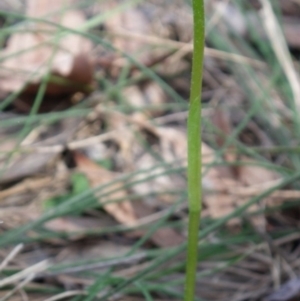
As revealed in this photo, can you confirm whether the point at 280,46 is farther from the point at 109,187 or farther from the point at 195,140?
the point at 195,140

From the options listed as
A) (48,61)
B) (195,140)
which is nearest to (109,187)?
(48,61)

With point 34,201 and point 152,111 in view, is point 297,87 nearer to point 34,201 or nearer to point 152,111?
point 152,111

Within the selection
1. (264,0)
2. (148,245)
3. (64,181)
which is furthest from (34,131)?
(264,0)

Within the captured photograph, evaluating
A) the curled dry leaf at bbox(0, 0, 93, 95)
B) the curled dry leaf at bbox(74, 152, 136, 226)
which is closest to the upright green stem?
the curled dry leaf at bbox(74, 152, 136, 226)

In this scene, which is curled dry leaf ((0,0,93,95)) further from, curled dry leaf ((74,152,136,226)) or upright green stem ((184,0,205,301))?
upright green stem ((184,0,205,301))

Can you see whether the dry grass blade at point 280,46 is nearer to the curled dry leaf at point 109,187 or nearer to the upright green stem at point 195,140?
the curled dry leaf at point 109,187
